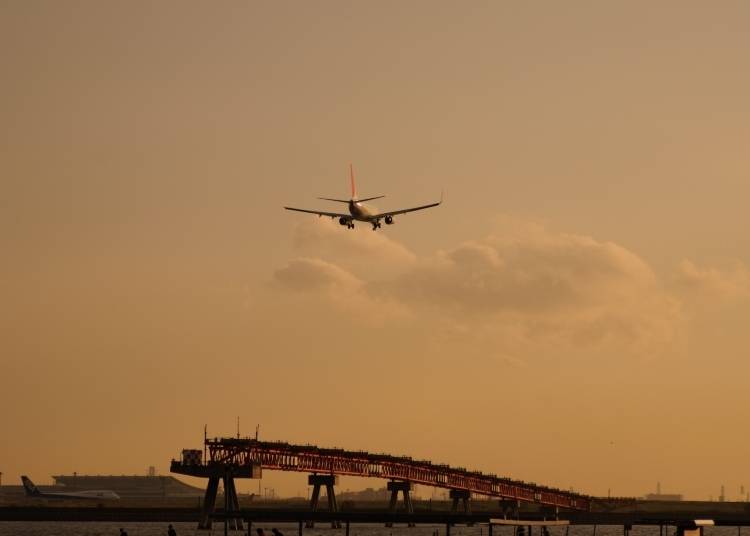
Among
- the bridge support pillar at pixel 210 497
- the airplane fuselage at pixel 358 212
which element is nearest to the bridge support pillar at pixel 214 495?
the bridge support pillar at pixel 210 497

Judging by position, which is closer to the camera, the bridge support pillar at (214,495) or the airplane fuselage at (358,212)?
the airplane fuselage at (358,212)

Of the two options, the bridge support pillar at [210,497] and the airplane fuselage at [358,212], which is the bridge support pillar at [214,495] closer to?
the bridge support pillar at [210,497]

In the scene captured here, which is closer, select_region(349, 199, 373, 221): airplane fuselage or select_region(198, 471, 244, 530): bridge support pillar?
select_region(349, 199, 373, 221): airplane fuselage

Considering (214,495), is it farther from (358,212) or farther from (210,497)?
(358,212)

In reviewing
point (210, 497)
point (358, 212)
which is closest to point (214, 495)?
point (210, 497)

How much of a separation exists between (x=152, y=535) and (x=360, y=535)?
31263 millimetres

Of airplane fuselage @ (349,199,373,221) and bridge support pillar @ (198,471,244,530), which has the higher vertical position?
airplane fuselage @ (349,199,373,221)

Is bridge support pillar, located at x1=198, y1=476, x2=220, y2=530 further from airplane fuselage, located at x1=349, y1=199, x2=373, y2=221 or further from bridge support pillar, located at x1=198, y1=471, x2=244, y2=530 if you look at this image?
airplane fuselage, located at x1=349, y1=199, x2=373, y2=221

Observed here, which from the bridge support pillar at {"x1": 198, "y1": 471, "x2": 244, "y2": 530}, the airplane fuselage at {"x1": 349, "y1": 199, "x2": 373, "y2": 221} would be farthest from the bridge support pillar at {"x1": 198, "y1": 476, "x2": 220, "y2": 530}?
the airplane fuselage at {"x1": 349, "y1": 199, "x2": 373, "y2": 221}

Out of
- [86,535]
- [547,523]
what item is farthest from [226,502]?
[547,523]

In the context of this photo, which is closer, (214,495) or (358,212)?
(358,212)

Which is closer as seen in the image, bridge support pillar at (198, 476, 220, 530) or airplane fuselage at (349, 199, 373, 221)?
airplane fuselage at (349, 199, 373, 221)

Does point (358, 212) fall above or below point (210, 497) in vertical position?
above

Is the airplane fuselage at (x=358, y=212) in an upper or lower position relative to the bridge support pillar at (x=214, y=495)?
upper
